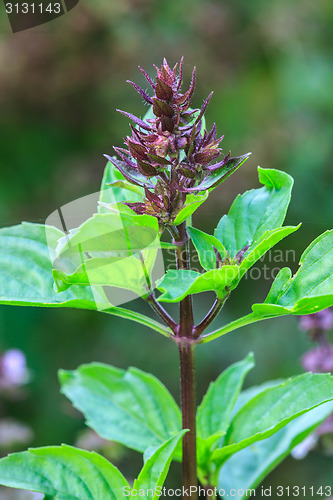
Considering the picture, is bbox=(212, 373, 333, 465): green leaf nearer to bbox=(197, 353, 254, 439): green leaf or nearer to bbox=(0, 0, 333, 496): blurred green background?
bbox=(197, 353, 254, 439): green leaf

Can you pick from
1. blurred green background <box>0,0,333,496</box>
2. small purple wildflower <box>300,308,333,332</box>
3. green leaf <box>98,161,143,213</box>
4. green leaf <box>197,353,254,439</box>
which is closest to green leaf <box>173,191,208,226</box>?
green leaf <box>98,161,143,213</box>

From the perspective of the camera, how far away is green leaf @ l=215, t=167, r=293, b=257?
17.3 inches

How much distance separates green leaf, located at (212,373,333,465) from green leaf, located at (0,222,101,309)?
17 cm

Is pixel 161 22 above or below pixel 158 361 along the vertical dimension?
above

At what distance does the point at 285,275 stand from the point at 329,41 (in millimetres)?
1484

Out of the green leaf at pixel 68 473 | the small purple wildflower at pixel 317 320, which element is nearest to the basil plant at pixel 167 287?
the green leaf at pixel 68 473

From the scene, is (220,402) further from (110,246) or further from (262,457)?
(110,246)

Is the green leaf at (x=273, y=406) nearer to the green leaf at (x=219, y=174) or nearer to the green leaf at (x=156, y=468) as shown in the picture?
the green leaf at (x=156, y=468)

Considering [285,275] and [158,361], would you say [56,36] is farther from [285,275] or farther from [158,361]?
[285,275]

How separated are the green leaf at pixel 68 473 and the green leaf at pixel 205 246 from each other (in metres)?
0.17

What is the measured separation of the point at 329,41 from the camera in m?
1.68

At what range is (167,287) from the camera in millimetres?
344

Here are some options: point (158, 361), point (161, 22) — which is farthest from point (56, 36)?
point (158, 361)

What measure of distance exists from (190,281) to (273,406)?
206mm
